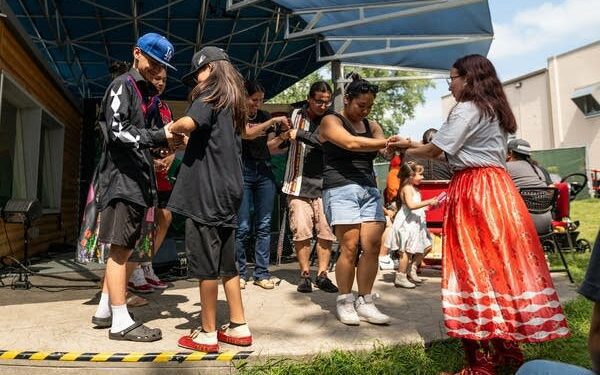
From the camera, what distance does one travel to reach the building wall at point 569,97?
26.9m

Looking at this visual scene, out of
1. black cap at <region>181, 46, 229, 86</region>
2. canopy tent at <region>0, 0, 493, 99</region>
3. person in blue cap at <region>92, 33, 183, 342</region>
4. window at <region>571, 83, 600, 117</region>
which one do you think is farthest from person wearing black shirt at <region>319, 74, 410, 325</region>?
window at <region>571, 83, 600, 117</region>

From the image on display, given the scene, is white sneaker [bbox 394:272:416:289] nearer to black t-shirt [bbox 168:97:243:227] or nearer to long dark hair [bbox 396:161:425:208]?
long dark hair [bbox 396:161:425:208]

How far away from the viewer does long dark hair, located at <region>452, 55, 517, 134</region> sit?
2695 mm

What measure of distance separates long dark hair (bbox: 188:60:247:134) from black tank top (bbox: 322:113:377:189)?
0.82 m

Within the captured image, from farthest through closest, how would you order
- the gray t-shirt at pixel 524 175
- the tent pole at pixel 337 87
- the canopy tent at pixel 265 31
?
the tent pole at pixel 337 87 → the canopy tent at pixel 265 31 → the gray t-shirt at pixel 524 175

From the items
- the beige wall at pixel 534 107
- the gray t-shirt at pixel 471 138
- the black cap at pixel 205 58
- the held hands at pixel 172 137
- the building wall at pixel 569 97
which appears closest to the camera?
the gray t-shirt at pixel 471 138

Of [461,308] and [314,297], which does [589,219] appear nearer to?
[314,297]

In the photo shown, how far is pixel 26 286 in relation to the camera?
15.5 ft

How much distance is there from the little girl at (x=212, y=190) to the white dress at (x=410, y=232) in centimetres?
268

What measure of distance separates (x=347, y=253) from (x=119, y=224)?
5.06 feet

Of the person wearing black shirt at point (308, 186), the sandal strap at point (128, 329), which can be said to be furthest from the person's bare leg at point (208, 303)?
the person wearing black shirt at point (308, 186)

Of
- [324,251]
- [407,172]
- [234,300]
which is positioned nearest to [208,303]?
[234,300]

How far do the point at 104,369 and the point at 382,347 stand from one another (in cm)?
154

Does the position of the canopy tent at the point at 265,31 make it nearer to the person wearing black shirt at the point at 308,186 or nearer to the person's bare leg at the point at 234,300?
the person wearing black shirt at the point at 308,186
